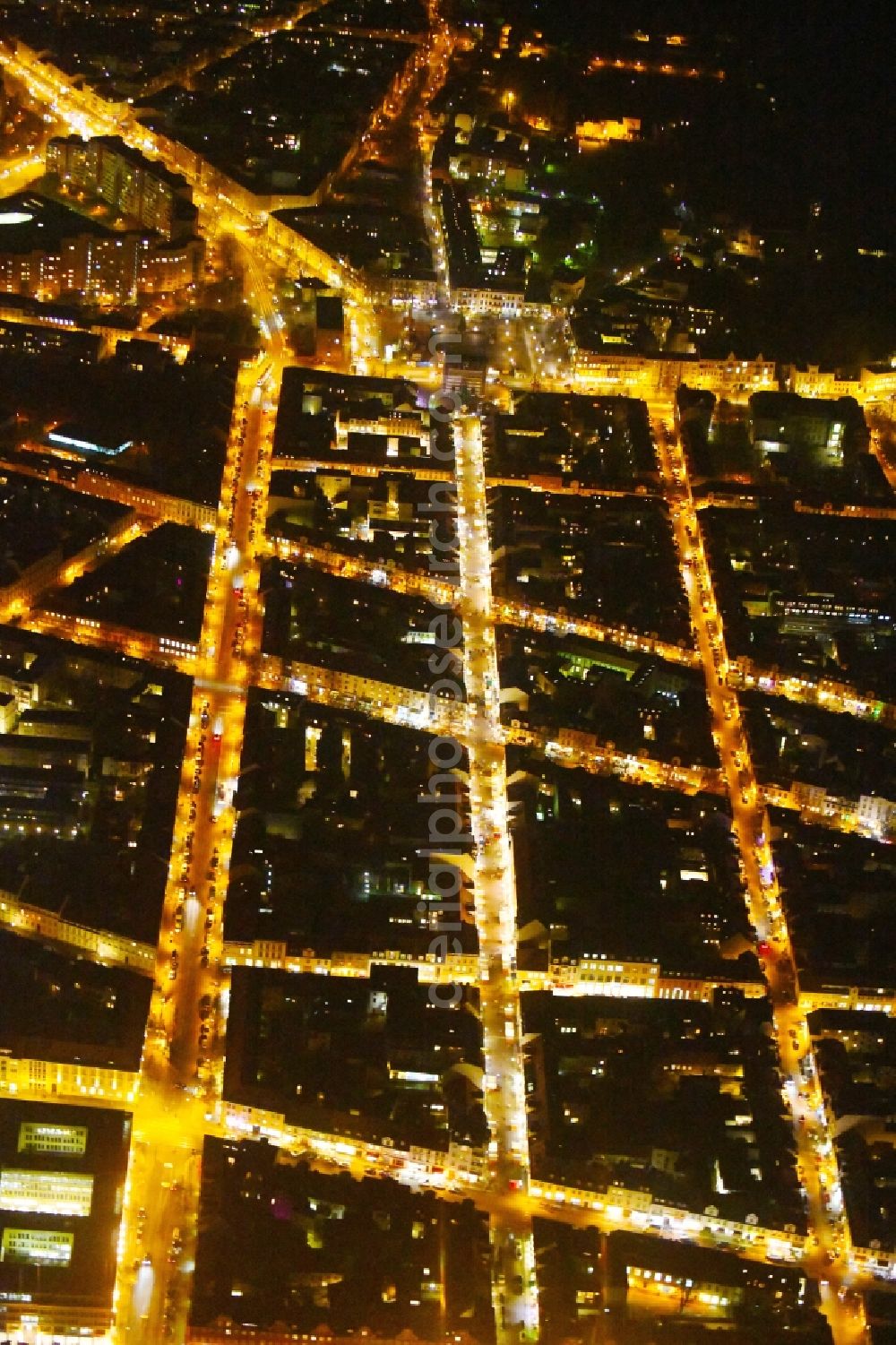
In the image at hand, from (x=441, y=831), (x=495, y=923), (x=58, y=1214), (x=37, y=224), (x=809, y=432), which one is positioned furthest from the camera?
(x=37, y=224)

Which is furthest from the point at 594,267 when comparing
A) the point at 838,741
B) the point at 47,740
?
the point at 47,740

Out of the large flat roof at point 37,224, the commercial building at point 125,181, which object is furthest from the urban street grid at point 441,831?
the large flat roof at point 37,224

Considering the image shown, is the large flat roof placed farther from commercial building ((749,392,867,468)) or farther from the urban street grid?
commercial building ((749,392,867,468))

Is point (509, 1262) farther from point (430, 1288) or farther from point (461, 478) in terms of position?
point (461, 478)

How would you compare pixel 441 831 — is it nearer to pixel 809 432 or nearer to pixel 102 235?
pixel 809 432

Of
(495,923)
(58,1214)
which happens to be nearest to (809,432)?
(495,923)

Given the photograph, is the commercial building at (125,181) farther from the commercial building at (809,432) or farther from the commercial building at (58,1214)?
the commercial building at (58,1214)

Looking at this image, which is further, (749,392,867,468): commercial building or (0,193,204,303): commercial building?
(0,193,204,303): commercial building

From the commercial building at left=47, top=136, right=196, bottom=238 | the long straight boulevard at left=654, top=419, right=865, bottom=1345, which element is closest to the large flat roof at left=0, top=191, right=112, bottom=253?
the commercial building at left=47, top=136, right=196, bottom=238

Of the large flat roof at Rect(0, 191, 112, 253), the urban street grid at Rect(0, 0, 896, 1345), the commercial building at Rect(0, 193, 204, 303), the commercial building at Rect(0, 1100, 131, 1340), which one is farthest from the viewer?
the large flat roof at Rect(0, 191, 112, 253)

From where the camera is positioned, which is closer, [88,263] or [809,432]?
[809,432]

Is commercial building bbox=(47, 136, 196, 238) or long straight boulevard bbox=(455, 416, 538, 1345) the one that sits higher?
commercial building bbox=(47, 136, 196, 238)
